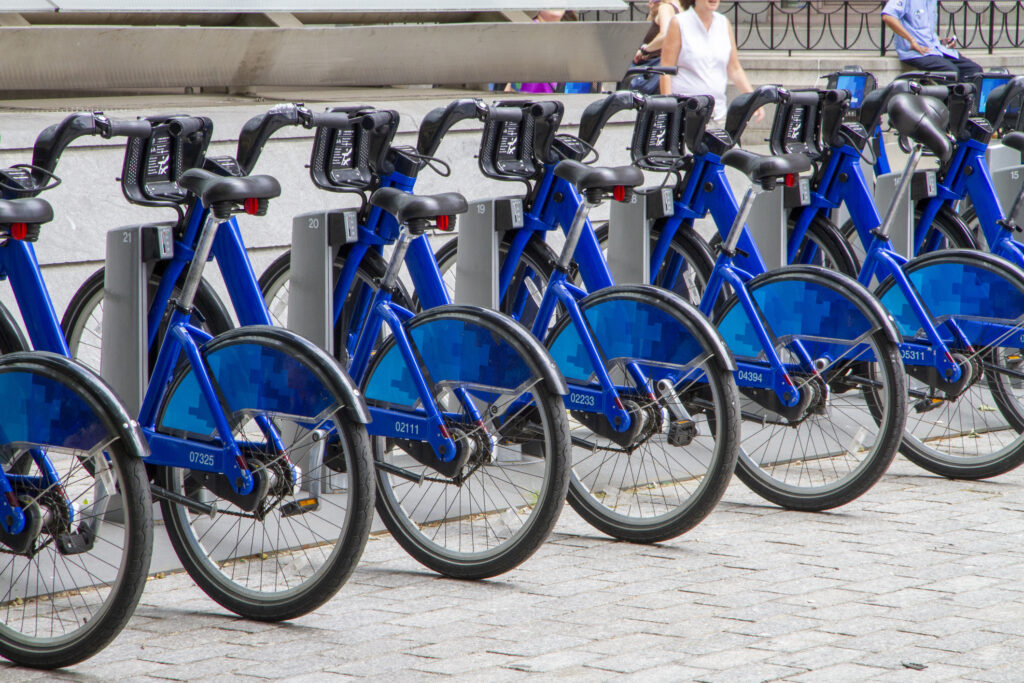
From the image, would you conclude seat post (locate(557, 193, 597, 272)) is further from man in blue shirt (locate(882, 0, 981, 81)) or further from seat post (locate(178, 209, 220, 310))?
man in blue shirt (locate(882, 0, 981, 81))

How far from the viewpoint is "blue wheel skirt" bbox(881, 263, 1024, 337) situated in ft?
20.0

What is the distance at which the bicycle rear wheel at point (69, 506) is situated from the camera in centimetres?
409

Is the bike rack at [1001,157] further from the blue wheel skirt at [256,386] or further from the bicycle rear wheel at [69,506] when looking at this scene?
the bicycle rear wheel at [69,506]

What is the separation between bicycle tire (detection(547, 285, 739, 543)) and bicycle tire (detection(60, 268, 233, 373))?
3.64ft

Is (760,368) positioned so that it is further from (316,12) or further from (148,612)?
(316,12)

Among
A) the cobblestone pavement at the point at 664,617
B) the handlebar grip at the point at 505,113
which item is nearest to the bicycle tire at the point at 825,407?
the cobblestone pavement at the point at 664,617

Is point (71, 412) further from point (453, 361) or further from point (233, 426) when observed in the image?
point (453, 361)

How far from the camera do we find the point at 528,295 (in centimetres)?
596

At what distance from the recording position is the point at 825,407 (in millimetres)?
5770

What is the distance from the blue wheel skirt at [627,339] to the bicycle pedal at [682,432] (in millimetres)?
233

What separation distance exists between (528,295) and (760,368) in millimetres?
861

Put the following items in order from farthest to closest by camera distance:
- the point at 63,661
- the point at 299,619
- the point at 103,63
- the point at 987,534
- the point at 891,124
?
the point at 103,63
the point at 891,124
the point at 987,534
the point at 299,619
the point at 63,661

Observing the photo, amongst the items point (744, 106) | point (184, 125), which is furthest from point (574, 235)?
point (184, 125)

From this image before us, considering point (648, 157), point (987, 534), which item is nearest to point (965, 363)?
point (987, 534)
